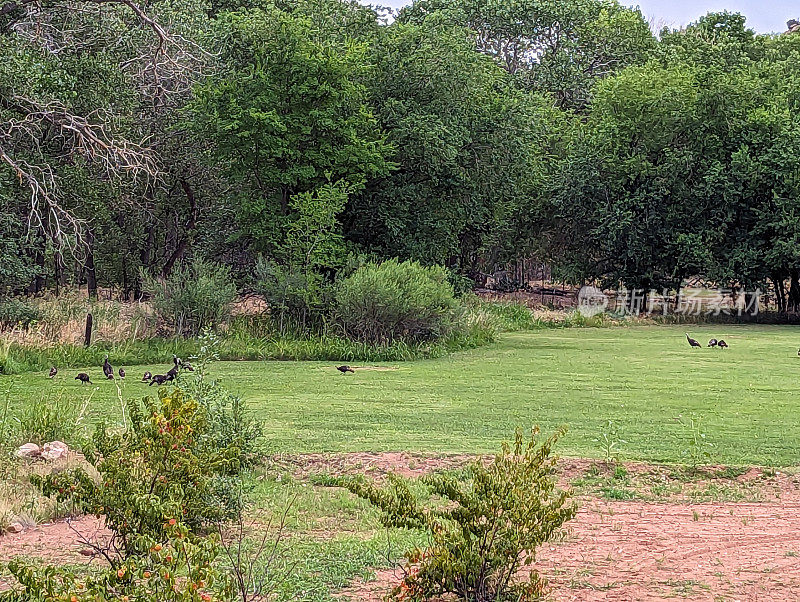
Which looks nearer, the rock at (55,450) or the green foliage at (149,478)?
the green foliage at (149,478)

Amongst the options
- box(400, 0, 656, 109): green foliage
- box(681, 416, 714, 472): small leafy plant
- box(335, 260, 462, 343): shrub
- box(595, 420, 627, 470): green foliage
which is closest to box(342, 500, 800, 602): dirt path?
box(681, 416, 714, 472): small leafy plant

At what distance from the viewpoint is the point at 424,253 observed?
28406 millimetres

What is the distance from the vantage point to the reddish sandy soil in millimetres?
5828

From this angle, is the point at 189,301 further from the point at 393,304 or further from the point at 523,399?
the point at 523,399

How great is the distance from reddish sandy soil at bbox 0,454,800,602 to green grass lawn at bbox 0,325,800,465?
73.2 inches

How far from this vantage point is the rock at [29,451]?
9.20m

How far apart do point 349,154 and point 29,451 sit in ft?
55.6

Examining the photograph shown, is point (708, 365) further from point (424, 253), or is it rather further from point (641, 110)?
A: point (641, 110)

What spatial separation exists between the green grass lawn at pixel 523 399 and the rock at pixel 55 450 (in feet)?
7.24

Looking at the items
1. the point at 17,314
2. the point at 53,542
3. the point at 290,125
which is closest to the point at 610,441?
the point at 53,542

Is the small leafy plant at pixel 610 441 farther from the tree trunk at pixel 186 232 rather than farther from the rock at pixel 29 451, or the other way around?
the tree trunk at pixel 186 232

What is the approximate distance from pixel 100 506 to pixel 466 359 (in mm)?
17151

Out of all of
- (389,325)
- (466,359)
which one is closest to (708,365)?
(466,359)

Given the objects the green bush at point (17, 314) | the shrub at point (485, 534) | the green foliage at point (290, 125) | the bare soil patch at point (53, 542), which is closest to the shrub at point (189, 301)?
the green foliage at point (290, 125)
